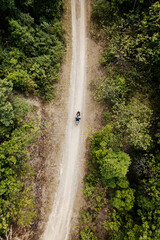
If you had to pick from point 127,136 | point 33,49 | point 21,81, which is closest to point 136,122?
point 127,136

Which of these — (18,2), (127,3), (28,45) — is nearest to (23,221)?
(28,45)

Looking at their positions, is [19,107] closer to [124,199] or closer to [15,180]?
[15,180]

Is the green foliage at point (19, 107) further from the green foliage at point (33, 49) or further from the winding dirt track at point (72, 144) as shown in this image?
the winding dirt track at point (72, 144)

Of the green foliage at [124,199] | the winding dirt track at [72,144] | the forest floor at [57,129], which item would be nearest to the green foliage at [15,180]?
the forest floor at [57,129]

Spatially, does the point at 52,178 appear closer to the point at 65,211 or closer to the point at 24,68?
the point at 65,211

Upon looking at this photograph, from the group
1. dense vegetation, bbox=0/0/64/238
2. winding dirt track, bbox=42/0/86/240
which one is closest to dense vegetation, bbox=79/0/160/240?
winding dirt track, bbox=42/0/86/240
